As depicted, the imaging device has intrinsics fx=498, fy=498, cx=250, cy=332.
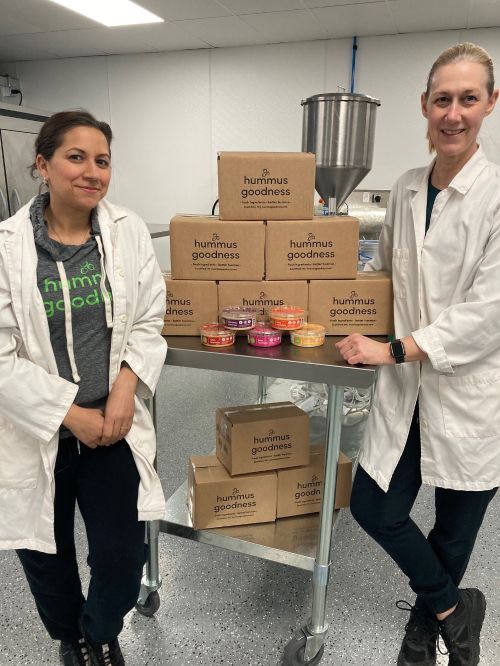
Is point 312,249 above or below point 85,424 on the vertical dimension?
above

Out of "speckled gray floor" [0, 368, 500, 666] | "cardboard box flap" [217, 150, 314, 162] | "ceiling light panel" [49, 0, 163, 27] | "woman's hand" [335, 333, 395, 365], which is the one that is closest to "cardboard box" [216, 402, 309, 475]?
"woman's hand" [335, 333, 395, 365]

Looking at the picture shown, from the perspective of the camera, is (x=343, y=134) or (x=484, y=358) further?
(x=343, y=134)

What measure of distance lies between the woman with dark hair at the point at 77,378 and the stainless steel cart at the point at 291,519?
0.57 feet

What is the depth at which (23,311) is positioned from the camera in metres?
1.03

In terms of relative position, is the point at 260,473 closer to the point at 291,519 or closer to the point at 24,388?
the point at 291,519

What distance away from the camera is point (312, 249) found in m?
1.32

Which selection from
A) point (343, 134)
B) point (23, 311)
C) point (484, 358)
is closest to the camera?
point (23, 311)

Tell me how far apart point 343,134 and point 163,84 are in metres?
3.14

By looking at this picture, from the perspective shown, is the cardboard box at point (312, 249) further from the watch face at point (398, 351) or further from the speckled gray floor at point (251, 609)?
the speckled gray floor at point (251, 609)

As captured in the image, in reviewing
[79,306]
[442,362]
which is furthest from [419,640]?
[79,306]

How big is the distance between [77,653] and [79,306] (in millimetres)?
930

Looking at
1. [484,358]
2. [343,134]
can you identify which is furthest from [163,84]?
[484,358]

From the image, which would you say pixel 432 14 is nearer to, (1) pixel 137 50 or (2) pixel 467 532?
(1) pixel 137 50

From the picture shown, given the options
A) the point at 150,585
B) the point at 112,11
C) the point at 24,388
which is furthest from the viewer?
the point at 112,11
